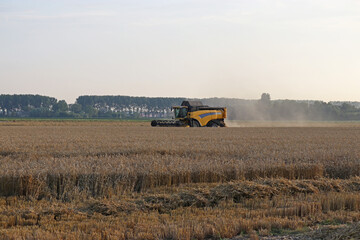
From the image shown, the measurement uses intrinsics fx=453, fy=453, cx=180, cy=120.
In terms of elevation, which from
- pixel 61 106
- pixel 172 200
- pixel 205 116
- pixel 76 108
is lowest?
pixel 172 200

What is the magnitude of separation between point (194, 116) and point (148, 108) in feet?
384

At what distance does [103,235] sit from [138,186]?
4052 millimetres

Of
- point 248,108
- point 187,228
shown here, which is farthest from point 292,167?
point 248,108

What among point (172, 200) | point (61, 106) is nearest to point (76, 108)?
point (61, 106)

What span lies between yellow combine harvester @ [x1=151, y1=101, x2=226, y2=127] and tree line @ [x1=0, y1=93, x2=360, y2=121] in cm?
3759

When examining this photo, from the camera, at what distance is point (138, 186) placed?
1076cm

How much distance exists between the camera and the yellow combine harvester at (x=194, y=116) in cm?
4156

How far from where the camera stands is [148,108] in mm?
157875

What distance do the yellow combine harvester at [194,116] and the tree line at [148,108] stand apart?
37588 mm

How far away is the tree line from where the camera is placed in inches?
3691

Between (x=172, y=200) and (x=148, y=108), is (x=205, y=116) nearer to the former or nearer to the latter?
(x=172, y=200)

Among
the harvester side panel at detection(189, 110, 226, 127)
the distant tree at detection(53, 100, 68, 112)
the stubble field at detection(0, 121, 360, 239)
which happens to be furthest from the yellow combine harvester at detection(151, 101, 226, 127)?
the distant tree at detection(53, 100, 68, 112)

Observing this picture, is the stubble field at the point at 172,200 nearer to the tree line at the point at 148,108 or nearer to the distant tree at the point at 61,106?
the tree line at the point at 148,108

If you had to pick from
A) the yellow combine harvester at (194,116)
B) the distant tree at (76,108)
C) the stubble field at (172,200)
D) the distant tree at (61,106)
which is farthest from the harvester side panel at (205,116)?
the distant tree at (76,108)
